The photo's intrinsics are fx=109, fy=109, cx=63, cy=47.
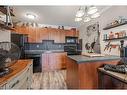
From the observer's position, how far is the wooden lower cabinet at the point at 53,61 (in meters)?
4.66

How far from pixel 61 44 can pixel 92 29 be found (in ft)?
6.07

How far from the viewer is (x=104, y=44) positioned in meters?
3.81

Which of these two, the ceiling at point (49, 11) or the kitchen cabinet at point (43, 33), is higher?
the ceiling at point (49, 11)

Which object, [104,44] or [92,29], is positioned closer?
[104,44]

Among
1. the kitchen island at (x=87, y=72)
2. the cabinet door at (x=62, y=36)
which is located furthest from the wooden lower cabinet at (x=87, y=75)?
the cabinet door at (x=62, y=36)

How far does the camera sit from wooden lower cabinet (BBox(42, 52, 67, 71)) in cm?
466

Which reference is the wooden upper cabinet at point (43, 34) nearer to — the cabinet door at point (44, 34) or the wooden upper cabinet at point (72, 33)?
the cabinet door at point (44, 34)

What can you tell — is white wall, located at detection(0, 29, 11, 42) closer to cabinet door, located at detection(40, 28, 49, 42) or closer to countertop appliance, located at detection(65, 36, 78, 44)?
cabinet door, located at detection(40, 28, 49, 42)

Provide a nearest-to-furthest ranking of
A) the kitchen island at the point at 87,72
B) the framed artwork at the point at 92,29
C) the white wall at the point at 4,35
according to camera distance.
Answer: the kitchen island at the point at 87,72, the white wall at the point at 4,35, the framed artwork at the point at 92,29

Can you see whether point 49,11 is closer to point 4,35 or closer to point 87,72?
point 4,35

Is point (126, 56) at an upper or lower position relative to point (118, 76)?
upper

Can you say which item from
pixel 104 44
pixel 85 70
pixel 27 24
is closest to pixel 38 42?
pixel 27 24

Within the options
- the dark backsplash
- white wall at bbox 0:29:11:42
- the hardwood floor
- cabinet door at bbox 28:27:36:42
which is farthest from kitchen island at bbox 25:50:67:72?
white wall at bbox 0:29:11:42

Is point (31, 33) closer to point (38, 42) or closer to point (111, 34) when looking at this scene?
point (38, 42)
